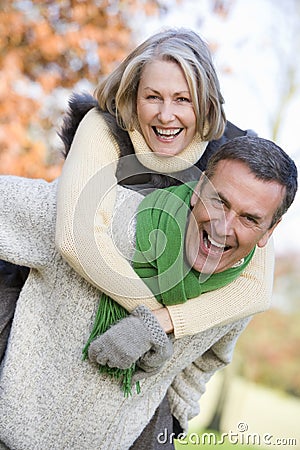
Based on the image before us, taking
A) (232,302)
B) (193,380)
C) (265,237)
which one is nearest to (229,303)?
(232,302)

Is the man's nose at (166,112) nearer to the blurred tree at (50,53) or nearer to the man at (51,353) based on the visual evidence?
the man at (51,353)

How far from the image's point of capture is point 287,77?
631cm

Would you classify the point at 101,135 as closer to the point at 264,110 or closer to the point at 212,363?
the point at 212,363

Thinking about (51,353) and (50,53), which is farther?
(50,53)

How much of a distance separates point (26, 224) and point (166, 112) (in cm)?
45

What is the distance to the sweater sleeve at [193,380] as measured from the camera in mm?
2066

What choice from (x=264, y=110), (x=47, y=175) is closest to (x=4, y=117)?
(x=47, y=175)

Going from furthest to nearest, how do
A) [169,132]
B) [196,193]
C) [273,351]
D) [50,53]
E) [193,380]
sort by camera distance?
[273,351]
[50,53]
[193,380]
[169,132]
[196,193]

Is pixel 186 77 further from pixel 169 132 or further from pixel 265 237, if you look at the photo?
pixel 265 237

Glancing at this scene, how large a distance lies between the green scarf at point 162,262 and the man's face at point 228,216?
0.09 feet

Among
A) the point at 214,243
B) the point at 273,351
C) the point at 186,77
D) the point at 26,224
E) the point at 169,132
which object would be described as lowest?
the point at 273,351

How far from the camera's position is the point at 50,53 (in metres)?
4.86

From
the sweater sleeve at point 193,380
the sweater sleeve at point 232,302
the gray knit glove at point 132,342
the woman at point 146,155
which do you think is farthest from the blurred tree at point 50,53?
the gray knit glove at point 132,342

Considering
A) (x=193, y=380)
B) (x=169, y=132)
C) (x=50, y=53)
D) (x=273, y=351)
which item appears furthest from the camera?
(x=273, y=351)
